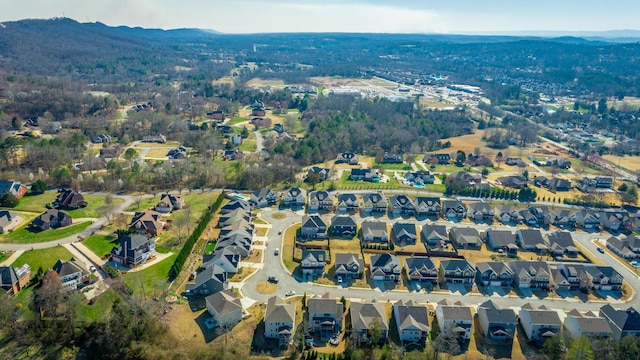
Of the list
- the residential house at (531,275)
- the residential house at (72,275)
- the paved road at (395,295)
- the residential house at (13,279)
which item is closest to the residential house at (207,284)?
the paved road at (395,295)

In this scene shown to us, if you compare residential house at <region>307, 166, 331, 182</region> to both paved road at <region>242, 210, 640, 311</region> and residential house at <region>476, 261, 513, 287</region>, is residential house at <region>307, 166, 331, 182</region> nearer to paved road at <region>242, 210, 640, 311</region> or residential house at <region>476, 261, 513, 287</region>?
paved road at <region>242, 210, 640, 311</region>

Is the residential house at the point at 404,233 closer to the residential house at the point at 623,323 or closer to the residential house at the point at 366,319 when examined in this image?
the residential house at the point at 366,319

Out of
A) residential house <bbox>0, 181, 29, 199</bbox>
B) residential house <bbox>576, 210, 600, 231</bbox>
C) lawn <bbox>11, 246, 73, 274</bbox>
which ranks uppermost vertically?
residential house <bbox>0, 181, 29, 199</bbox>

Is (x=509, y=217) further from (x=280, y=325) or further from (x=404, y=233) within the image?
(x=280, y=325)

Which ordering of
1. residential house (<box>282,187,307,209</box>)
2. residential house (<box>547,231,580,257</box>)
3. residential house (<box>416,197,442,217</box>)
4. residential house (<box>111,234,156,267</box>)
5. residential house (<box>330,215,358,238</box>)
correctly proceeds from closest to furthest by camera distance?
1. residential house (<box>111,234,156,267</box>)
2. residential house (<box>547,231,580,257</box>)
3. residential house (<box>330,215,358,238</box>)
4. residential house (<box>416,197,442,217</box>)
5. residential house (<box>282,187,307,209</box>)

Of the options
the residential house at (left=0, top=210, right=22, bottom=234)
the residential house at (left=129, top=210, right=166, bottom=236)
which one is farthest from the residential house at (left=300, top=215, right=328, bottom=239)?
the residential house at (left=0, top=210, right=22, bottom=234)

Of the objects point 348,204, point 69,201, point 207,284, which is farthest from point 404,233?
point 69,201

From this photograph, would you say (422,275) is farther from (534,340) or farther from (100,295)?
(100,295)
